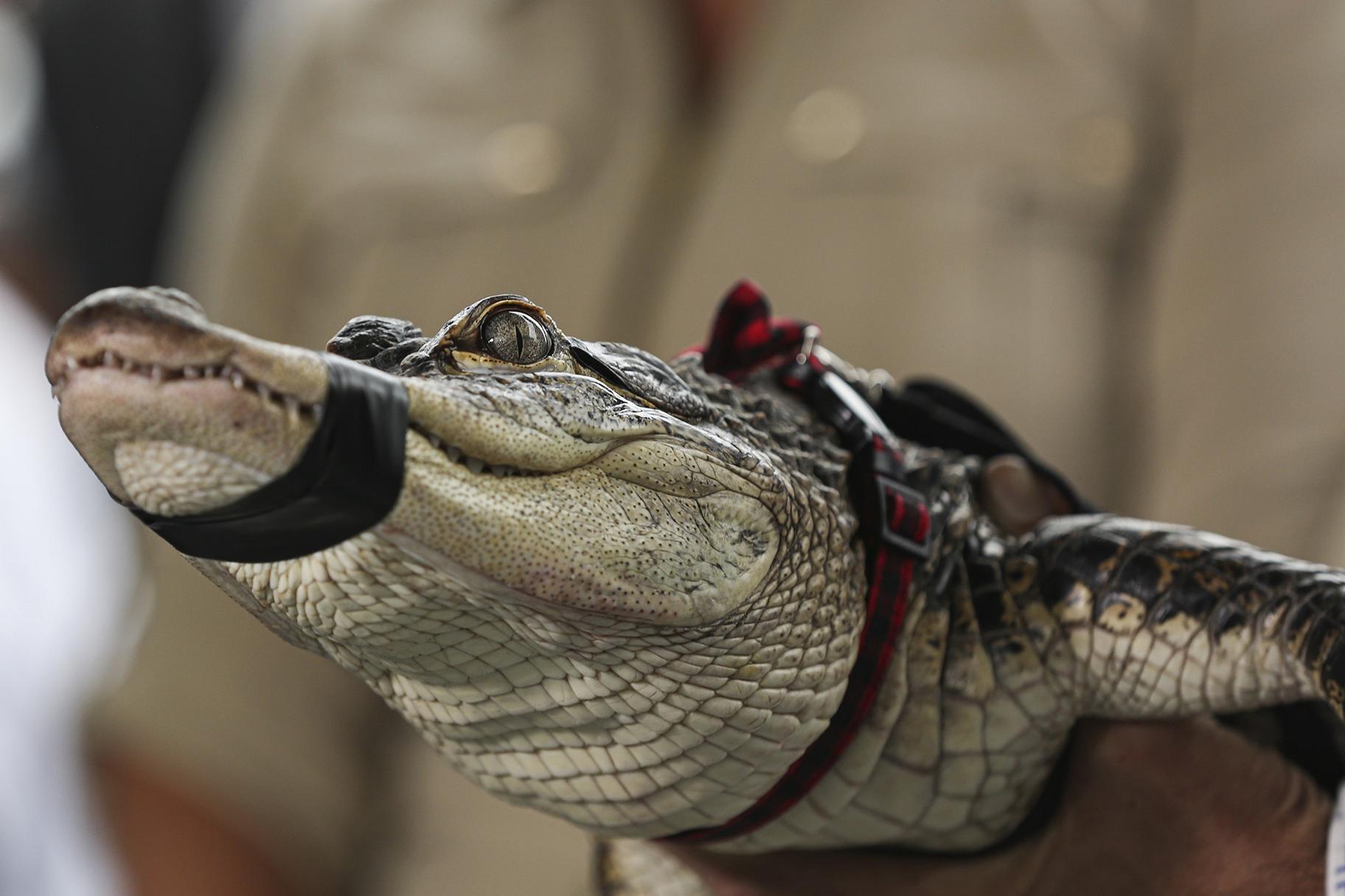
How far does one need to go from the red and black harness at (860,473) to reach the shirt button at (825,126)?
1.94 feet

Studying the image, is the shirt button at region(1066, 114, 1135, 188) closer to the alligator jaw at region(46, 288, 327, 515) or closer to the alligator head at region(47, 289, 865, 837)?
the alligator head at region(47, 289, 865, 837)

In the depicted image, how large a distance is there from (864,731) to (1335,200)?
77 cm

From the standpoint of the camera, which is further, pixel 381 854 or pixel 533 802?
pixel 381 854

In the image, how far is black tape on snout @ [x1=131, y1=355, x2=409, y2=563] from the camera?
0.27 m

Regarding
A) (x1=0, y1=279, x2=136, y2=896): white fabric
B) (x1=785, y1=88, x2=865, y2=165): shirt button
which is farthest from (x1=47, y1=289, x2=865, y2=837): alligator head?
(x1=0, y1=279, x2=136, y2=896): white fabric

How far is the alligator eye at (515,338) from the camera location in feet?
1.11

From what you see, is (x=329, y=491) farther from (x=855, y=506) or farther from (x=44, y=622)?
(x=44, y=622)

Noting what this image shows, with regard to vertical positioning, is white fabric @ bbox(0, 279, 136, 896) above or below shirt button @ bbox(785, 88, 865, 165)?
below

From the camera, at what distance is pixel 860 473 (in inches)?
18.2

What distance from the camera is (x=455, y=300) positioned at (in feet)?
3.55

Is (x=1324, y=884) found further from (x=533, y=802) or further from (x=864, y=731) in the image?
(x=533, y=802)

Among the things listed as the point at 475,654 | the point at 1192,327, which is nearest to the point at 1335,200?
the point at 1192,327

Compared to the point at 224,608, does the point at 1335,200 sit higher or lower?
higher

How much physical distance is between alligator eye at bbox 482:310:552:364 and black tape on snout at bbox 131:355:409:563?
5 centimetres
